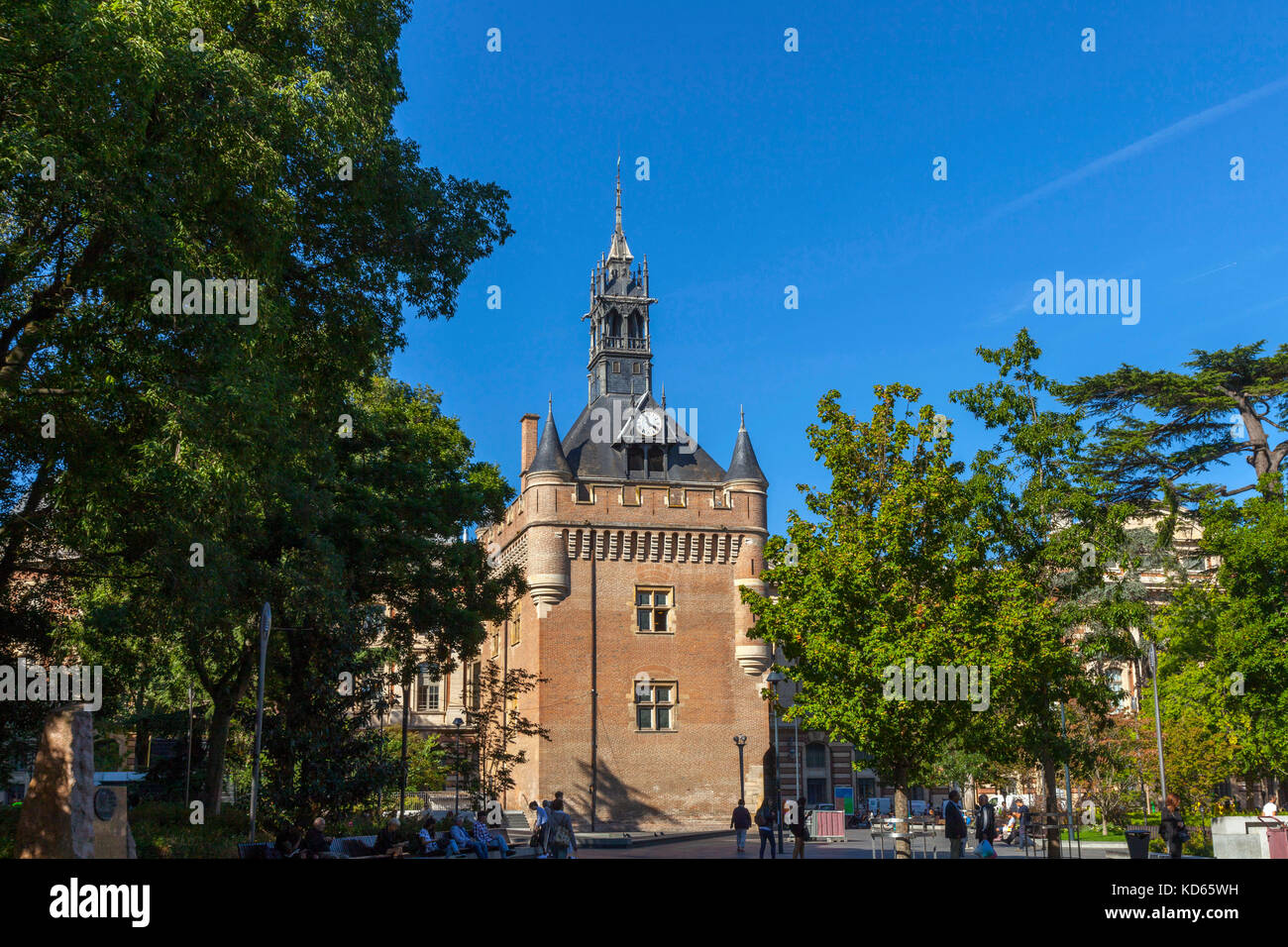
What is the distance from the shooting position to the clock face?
49094 mm

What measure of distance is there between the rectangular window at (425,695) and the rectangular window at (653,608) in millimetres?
17218

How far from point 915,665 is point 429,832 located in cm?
1061

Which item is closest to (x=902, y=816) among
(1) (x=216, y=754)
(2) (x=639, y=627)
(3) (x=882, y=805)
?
(1) (x=216, y=754)

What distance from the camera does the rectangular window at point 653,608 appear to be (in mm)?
46312

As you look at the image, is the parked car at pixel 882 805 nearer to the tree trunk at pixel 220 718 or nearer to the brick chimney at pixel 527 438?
the brick chimney at pixel 527 438

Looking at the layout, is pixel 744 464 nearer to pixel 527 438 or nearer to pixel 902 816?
pixel 527 438

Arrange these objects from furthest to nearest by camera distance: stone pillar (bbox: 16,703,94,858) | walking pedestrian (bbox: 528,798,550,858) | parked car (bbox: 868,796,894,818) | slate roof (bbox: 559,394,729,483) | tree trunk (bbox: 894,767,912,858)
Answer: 1. parked car (bbox: 868,796,894,818)
2. slate roof (bbox: 559,394,729,483)
3. tree trunk (bbox: 894,767,912,858)
4. walking pedestrian (bbox: 528,798,550,858)
5. stone pillar (bbox: 16,703,94,858)

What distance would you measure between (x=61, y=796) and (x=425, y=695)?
46.6 meters

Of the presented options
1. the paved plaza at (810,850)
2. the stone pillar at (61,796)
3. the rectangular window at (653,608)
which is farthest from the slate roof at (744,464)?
the stone pillar at (61,796)

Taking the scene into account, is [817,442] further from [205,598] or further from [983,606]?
[205,598]

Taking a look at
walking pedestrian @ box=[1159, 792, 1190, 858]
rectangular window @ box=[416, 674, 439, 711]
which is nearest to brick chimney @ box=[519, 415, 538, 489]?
rectangular window @ box=[416, 674, 439, 711]

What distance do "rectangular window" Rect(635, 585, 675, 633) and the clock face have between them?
693 cm

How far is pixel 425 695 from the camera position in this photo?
196 feet

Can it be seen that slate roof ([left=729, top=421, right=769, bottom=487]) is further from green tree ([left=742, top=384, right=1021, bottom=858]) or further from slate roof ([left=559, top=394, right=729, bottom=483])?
green tree ([left=742, top=384, right=1021, bottom=858])
